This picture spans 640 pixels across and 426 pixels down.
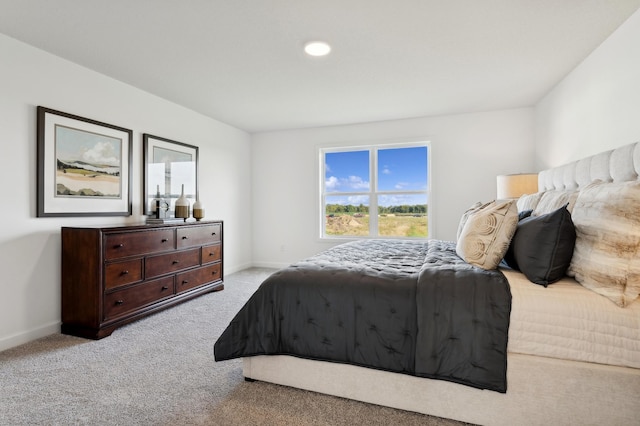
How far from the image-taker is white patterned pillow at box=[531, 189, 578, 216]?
1.87 m

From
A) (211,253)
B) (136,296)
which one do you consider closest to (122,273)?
(136,296)

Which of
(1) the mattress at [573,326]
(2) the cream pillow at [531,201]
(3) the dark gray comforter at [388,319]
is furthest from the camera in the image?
(2) the cream pillow at [531,201]

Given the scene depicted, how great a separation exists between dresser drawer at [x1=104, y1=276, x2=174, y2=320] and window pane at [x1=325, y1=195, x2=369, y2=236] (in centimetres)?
275

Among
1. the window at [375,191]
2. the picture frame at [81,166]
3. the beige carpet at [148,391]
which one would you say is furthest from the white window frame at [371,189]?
the beige carpet at [148,391]

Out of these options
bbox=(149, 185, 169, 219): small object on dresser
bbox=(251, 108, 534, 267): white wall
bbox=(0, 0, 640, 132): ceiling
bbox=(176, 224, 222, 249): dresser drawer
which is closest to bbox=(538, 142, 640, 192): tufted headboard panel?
bbox=(0, 0, 640, 132): ceiling

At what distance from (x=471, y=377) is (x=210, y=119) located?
181 inches

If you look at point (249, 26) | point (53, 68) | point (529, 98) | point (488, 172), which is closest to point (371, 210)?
point (488, 172)

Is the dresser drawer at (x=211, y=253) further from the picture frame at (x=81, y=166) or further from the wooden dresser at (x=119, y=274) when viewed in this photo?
the picture frame at (x=81, y=166)

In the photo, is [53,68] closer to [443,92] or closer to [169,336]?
[169,336]

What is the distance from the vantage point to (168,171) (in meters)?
4.04

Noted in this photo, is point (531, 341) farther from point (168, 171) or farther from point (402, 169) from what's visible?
point (168, 171)

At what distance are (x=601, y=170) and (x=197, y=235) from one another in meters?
3.87

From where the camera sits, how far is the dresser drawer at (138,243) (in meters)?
2.78

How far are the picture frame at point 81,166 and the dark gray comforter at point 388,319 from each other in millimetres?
2181
